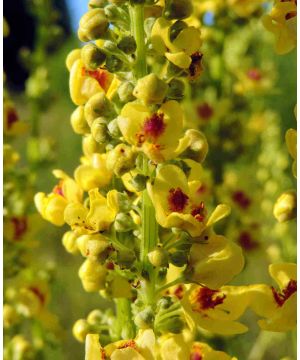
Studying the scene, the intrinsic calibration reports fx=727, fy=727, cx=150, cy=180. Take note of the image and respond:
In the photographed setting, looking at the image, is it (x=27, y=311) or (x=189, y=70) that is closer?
(x=189, y=70)

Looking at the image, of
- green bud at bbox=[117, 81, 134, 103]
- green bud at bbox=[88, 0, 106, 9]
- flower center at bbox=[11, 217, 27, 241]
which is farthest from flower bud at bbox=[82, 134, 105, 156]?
flower center at bbox=[11, 217, 27, 241]

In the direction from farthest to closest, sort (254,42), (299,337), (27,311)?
(254,42) → (27,311) → (299,337)

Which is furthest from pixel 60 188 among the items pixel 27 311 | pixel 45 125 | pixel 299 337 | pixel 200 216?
pixel 45 125

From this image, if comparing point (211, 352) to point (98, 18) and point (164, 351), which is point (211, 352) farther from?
point (98, 18)

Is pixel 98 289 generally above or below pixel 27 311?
above

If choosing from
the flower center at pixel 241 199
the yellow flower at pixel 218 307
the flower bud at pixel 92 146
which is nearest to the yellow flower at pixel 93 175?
the flower bud at pixel 92 146

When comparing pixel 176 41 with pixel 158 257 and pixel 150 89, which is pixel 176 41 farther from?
pixel 158 257

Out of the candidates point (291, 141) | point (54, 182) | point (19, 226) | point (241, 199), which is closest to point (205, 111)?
point (241, 199)
